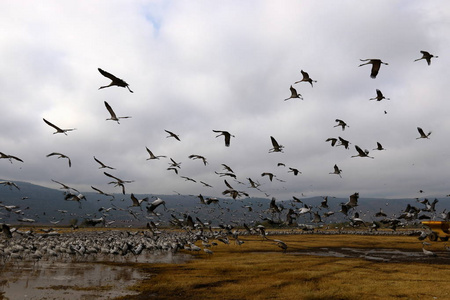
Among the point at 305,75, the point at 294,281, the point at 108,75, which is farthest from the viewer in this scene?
the point at 294,281

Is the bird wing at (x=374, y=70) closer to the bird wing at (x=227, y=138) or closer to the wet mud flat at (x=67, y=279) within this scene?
the bird wing at (x=227, y=138)

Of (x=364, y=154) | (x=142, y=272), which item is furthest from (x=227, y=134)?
(x=142, y=272)

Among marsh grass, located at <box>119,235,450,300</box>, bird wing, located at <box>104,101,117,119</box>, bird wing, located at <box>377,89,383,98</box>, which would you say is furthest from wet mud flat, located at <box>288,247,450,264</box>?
bird wing, located at <box>104,101,117,119</box>

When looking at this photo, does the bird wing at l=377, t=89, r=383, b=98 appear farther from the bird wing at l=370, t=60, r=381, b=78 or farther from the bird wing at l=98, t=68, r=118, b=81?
the bird wing at l=98, t=68, r=118, b=81

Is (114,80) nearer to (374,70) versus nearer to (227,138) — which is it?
(227,138)

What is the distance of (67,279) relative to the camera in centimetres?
1980

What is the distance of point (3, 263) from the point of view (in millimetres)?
25500

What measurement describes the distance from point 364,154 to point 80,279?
19162mm

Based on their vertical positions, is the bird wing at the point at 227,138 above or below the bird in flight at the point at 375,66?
below

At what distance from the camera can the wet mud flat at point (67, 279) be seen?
16000 mm

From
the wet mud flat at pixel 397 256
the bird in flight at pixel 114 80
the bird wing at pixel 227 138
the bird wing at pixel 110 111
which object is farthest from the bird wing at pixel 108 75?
the wet mud flat at pixel 397 256

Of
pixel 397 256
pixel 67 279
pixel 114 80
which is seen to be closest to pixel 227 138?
pixel 114 80

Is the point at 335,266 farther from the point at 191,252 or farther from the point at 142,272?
the point at 191,252

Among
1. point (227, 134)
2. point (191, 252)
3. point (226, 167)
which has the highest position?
point (227, 134)
